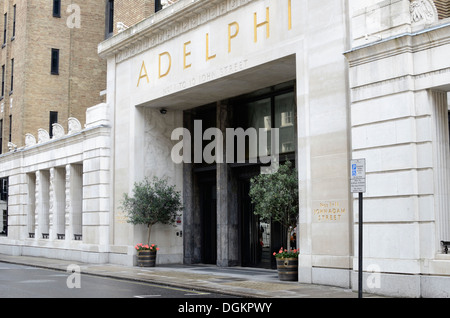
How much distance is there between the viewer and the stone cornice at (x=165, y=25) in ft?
72.4

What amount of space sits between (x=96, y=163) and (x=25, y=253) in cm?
1173

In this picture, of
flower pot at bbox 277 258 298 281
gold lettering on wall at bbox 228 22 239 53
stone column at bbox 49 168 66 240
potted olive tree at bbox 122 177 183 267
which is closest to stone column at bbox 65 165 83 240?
stone column at bbox 49 168 66 240

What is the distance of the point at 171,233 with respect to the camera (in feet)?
88.5

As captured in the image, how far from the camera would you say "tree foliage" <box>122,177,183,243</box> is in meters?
25.2

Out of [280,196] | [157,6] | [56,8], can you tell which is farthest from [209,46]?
[56,8]

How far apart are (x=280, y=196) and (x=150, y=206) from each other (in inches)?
325

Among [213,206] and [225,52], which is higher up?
[225,52]

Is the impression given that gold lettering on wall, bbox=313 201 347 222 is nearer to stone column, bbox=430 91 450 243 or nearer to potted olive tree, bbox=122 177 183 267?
stone column, bbox=430 91 450 243

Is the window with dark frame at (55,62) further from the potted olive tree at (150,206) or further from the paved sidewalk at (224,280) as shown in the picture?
the potted olive tree at (150,206)

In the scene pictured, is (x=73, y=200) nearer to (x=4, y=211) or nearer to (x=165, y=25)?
(x=165, y=25)

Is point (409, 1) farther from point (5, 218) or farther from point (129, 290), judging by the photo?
point (5, 218)

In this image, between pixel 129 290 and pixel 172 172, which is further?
pixel 172 172

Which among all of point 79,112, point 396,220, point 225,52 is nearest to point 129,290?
point 396,220

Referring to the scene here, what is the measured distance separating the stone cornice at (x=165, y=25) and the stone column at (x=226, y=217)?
4.52m
